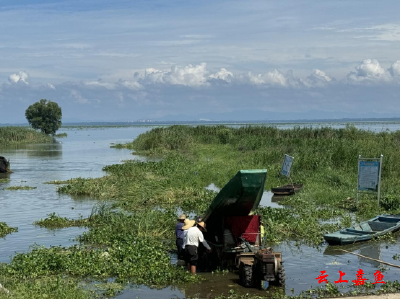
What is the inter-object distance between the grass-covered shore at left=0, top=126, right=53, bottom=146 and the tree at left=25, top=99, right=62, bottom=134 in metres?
11.2

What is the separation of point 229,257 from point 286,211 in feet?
24.1

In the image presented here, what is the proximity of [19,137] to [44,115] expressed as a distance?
1920 centimetres

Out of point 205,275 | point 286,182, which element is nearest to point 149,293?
point 205,275

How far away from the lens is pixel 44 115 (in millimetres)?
103125

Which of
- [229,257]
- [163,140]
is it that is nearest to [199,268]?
[229,257]

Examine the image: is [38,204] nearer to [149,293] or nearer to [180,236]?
[180,236]

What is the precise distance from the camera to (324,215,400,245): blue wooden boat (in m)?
16.2

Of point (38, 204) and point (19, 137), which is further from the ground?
point (19, 137)

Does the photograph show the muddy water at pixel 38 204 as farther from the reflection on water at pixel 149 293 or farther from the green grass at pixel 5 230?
the reflection on water at pixel 149 293

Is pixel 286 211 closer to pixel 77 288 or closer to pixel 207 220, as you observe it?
pixel 207 220

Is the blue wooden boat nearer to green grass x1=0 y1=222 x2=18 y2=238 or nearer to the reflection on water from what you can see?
the reflection on water

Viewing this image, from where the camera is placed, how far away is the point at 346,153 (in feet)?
103

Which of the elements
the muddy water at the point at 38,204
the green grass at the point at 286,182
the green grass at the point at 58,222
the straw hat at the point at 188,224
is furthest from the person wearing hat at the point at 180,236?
the green grass at the point at 58,222

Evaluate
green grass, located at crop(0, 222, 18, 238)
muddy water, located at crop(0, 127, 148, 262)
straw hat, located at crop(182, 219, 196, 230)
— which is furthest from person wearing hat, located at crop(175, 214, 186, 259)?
green grass, located at crop(0, 222, 18, 238)
